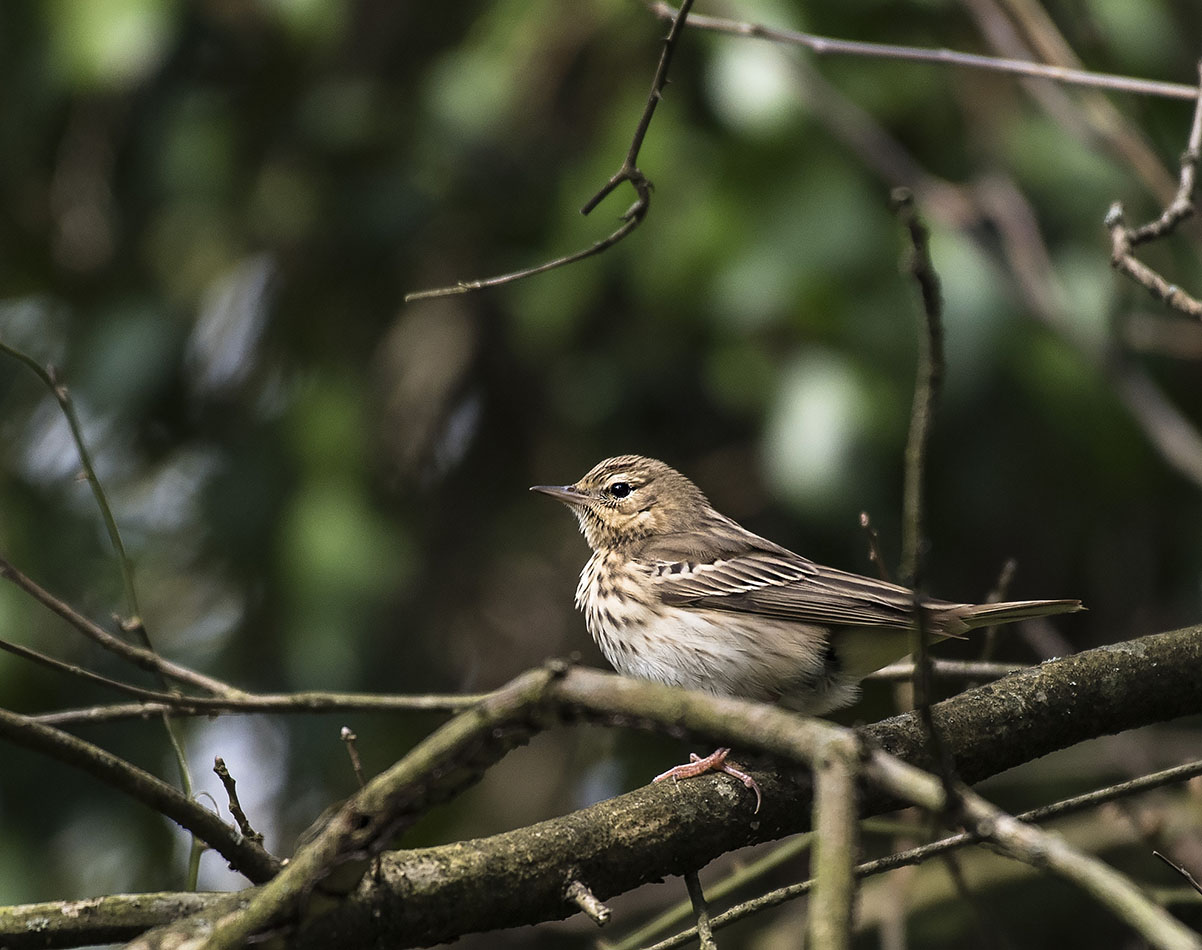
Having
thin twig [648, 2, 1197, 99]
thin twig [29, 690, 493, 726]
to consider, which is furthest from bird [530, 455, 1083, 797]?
thin twig [648, 2, 1197, 99]

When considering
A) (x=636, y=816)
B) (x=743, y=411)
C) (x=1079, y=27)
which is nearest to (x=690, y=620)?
(x=743, y=411)

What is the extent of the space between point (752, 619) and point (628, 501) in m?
1.03

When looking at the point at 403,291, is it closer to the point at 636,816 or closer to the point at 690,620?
the point at 690,620

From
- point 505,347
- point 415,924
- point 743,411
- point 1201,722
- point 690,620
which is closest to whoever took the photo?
point 415,924

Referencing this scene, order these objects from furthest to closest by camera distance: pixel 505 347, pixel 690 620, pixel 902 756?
pixel 505 347, pixel 690 620, pixel 902 756

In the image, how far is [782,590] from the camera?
201 inches

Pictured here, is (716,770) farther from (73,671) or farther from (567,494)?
(567,494)

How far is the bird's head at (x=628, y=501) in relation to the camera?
5.77m

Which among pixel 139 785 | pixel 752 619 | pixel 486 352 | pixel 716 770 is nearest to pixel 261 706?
pixel 139 785

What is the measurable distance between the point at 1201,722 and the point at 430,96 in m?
4.82

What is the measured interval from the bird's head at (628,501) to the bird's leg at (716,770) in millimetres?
1520

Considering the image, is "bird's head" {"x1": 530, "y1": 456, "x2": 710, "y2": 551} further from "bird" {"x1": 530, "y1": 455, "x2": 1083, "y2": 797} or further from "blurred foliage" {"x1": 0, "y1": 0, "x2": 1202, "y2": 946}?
"blurred foliage" {"x1": 0, "y1": 0, "x2": 1202, "y2": 946}

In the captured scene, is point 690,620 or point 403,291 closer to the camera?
point 690,620

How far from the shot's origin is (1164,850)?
5.16 meters
